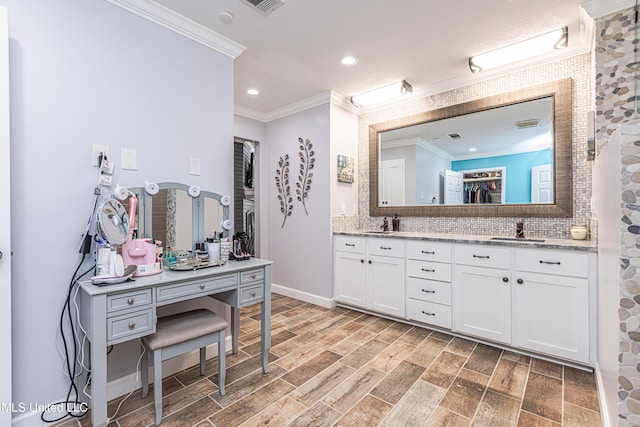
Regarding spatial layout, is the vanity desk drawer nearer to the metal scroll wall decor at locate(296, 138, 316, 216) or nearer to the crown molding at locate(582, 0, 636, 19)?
the metal scroll wall decor at locate(296, 138, 316, 216)

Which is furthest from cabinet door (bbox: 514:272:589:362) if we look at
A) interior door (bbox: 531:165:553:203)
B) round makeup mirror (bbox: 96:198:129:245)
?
round makeup mirror (bbox: 96:198:129:245)

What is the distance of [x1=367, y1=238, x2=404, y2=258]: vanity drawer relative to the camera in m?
2.96

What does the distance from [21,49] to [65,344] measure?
1584 millimetres

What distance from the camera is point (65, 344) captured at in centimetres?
164

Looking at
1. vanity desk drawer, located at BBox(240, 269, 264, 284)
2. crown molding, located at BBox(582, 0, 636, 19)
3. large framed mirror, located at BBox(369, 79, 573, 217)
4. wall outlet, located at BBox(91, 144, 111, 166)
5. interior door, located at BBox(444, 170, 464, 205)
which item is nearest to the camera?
wall outlet, located at BBox(91, 144, 111, 166)

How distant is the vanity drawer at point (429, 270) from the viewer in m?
2.66

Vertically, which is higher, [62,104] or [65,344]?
[62,104]

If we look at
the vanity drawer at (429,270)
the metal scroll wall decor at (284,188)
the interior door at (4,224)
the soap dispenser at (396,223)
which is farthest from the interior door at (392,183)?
the interior door at (4,224)

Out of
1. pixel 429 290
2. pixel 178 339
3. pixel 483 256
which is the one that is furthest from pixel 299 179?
pixel 178 339

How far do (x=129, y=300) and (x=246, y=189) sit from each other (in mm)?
2985

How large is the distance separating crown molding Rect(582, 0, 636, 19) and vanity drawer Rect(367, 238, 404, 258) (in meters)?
2.12

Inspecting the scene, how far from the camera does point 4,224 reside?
1.39m

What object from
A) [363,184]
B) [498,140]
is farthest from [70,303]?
[498,140]

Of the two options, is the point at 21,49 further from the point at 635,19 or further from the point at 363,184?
the point at 635,19
